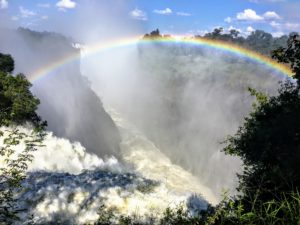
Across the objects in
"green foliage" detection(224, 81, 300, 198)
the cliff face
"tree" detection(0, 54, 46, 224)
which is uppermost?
"tree" detection(0, 54, 46, 224)

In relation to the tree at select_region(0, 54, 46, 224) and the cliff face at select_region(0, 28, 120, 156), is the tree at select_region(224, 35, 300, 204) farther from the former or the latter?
the cliff face at select_region(0, 28, 120, 156)

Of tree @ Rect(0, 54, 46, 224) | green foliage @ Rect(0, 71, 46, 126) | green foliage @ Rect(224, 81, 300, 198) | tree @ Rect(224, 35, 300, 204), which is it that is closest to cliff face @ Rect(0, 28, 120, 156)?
tree @ Rect(0, 54, 46, 224)

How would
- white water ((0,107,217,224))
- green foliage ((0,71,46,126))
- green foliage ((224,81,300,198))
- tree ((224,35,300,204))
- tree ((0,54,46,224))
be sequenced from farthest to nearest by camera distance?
white water ((0,107,217,224)) < tree ((224,35,300,204)) < green foliage ((224,81,300,198)) < green foliage ((0,71,46,126)) < tree ((0,54,46,224))

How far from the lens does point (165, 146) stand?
2154 inches

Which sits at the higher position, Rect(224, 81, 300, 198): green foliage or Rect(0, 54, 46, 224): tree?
Rect(0, 54, 46, 224): tree

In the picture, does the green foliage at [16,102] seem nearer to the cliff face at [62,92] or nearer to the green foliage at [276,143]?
the green foliage at [276,143]

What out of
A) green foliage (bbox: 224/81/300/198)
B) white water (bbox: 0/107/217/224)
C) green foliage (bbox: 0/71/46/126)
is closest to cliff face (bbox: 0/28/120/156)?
white water (bbox: 0/107/217/224)

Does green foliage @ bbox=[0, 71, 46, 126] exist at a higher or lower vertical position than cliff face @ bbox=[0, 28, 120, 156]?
higher

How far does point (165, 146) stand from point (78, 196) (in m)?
36.4

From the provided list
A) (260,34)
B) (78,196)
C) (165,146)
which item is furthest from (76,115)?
(260,34)

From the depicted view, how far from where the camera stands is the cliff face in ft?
152

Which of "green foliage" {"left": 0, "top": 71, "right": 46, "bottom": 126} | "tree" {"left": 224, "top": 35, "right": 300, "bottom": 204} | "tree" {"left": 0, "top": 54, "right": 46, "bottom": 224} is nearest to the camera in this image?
"tree" {"left": 0, "top": 54, "right": 46, "bottom": 224}

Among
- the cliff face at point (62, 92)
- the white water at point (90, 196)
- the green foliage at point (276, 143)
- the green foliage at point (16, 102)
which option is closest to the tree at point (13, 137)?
the green foliage at point (16, 102)

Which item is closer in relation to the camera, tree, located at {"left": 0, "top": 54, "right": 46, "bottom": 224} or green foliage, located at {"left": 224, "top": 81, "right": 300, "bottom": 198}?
tree, located at {"left": 0, "top": 54, "right": 46, "bottom": 224}
